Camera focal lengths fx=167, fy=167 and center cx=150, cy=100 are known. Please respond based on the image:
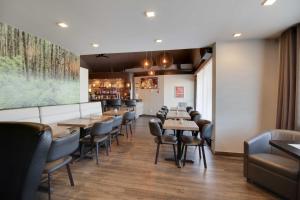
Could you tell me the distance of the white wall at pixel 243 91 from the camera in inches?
150

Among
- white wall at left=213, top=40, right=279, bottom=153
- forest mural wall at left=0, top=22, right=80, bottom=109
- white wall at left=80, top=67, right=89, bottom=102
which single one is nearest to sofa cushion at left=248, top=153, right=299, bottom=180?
white wall at left=213, top=40, right=279, bottom=153

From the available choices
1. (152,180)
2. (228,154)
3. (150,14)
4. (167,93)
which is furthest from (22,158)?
(167,93)

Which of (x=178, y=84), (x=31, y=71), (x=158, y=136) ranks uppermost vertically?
(x=178, y=84)

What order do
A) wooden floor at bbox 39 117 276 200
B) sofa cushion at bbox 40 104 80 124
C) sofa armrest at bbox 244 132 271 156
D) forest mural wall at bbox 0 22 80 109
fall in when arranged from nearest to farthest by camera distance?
wooden floor at bbox 39 117 276 200 < sofa armrest at bbox 244 132 271 156 < forest mural wall at bbox 0 22 80 109 < sofa cushion at bbox 40 104 80 124

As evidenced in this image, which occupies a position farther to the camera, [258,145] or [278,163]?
[258,145]

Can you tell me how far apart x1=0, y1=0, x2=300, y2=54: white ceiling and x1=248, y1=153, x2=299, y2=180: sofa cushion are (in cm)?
226

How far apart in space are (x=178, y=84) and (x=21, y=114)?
27.0 feet

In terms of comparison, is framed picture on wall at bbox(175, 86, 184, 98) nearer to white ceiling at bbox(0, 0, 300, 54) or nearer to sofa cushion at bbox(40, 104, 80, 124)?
white ceiling at bbox(0, 0, 300, 54)

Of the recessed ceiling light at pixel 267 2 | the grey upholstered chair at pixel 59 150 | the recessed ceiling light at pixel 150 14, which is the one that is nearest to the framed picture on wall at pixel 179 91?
the recessed ceiling light at pixel 150 14

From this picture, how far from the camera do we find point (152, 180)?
2.80m

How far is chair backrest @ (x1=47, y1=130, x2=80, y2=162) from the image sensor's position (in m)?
1.95

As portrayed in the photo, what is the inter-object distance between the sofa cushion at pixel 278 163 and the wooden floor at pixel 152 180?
1.36 feet

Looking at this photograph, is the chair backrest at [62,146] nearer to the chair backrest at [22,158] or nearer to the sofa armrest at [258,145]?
the chair backrest at [22,158]

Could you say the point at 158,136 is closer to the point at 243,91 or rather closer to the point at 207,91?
the point at 243,91
